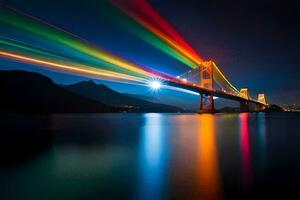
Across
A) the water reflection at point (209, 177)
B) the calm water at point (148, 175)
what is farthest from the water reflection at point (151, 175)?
the water reflection at point (209, 177)

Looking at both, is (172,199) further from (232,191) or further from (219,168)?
(219,168)

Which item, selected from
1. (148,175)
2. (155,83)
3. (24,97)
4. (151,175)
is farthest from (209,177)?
(24,97)

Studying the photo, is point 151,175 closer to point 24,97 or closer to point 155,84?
point 155,84

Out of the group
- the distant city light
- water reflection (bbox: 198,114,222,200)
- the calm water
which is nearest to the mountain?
the distant city light

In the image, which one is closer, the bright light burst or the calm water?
the calm water

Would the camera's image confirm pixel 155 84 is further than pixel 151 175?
Yes

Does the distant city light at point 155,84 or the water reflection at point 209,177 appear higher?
the distant city light at point 155,84

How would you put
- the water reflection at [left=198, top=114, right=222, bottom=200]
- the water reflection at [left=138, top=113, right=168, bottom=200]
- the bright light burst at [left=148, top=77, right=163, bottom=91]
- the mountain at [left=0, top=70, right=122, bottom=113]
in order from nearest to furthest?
the water reflection at [left=198, top=114, right=222, bottom=200] → the water reflection at [left=138, top=113, right=168, bottom=200] → the bright light burst at [left=148, top=77, right=163, bottom=91] → the mountain at [left=0, top=70, right=122, bottom=113]

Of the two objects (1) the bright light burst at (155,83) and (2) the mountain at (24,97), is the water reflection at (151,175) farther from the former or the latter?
(2) the mountain at (24,97)

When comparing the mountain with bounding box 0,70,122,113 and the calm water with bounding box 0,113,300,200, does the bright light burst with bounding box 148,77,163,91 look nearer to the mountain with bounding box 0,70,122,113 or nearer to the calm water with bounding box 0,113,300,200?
the calm water with bounding box 0,113,300,200

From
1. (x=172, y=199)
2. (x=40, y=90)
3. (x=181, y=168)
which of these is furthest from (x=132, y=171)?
(x=40, y=90)

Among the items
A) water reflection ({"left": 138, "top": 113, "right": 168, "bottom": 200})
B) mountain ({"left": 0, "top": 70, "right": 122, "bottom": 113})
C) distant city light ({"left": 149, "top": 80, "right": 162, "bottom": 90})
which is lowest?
water reflection ({"left": 138, "top": 113, "right": 168, "bottom": 200})
